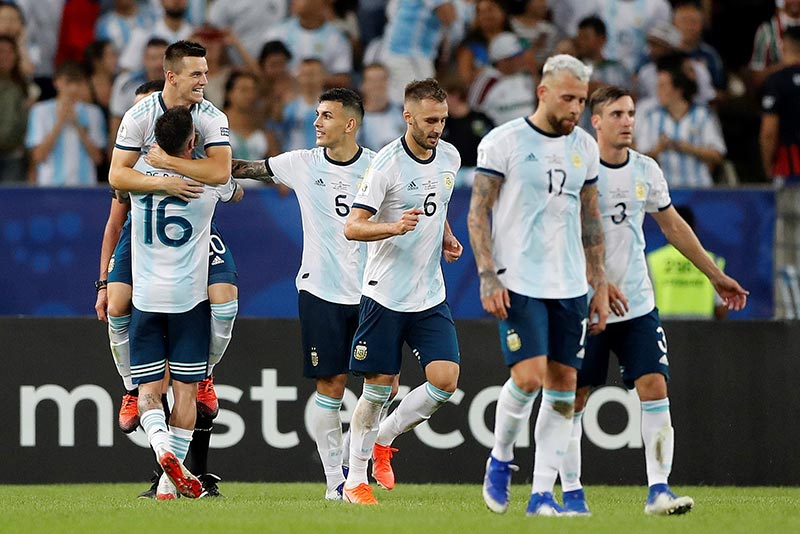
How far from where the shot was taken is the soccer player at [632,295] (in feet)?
26.3

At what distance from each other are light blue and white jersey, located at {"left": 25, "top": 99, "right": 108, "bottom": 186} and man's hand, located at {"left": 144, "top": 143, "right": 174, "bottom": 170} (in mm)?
5637

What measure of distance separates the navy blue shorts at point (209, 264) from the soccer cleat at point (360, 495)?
154cm

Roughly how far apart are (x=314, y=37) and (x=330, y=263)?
21.6 ft

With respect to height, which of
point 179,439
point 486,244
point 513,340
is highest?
point 486,244

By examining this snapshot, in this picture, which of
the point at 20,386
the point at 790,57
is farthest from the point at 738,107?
the point at 20,386

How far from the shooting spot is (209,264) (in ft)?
29.9

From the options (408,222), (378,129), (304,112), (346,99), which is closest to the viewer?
(408,222)

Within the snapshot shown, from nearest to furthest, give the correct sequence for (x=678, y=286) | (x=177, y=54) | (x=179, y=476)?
(x=179, y=476) < (x=177, y=54) < (x=678, y=286)

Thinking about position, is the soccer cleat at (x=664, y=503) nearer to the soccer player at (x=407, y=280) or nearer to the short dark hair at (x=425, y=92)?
the soccer player at (x=407, y=280)

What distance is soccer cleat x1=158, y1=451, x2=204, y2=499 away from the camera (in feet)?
27.0

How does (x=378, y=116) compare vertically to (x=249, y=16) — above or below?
below

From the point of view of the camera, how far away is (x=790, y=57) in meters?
15.0

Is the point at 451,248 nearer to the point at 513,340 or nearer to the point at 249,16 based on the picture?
the point at 513,340

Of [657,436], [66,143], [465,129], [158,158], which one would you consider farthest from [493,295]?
[66,143]
